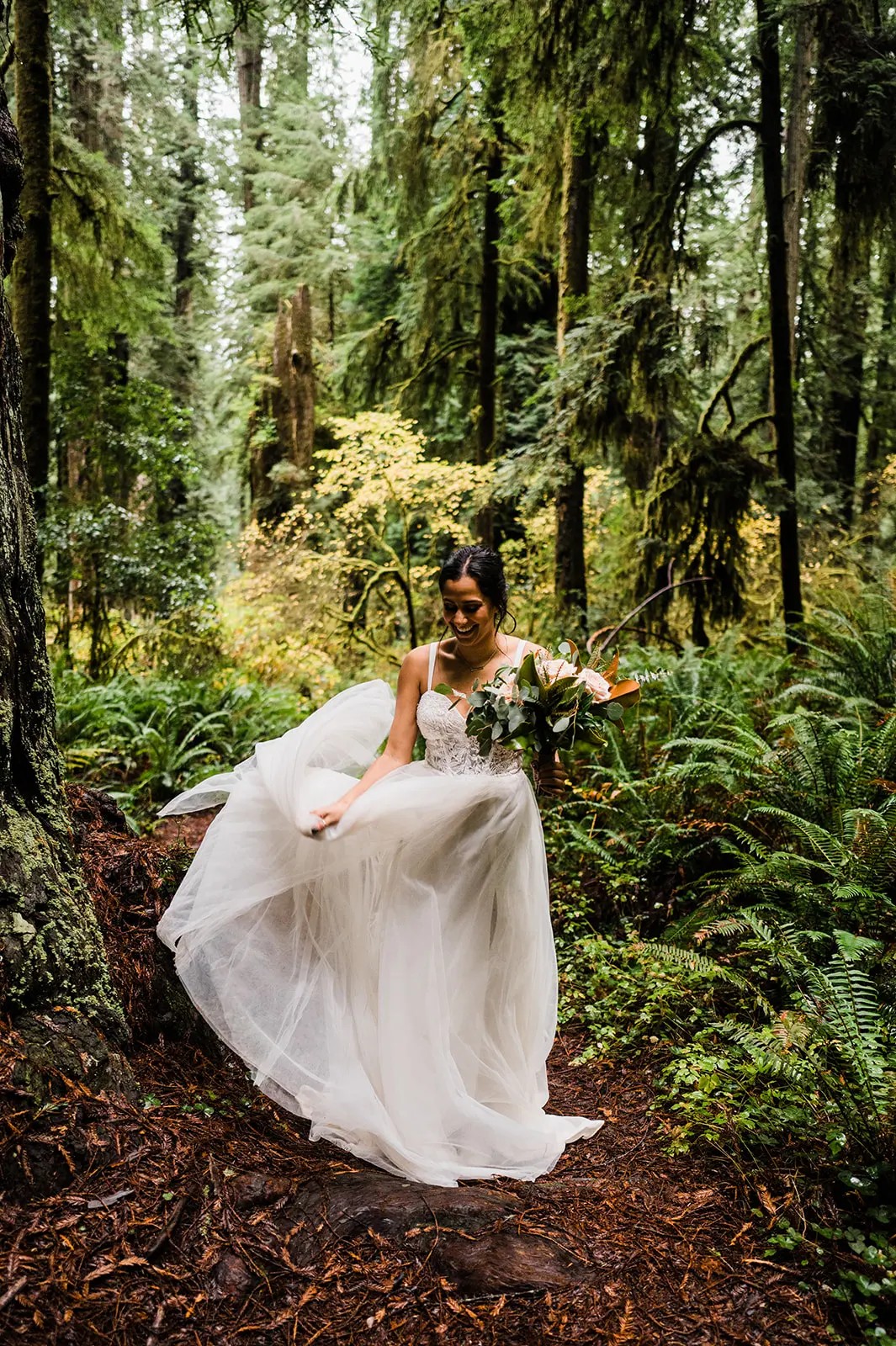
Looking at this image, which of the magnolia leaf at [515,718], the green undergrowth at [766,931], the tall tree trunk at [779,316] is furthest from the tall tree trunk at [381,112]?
the magnolia leaf at [515,718]

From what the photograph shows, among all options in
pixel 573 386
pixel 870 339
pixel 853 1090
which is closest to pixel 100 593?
pixel 573 386

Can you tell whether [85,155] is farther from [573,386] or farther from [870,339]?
[870,339]

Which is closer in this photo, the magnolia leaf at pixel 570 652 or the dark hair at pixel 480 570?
the magnolia leaf at pixel 570 652

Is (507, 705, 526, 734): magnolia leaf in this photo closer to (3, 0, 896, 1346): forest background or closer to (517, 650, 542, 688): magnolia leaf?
(517, 650, 542, 688): magnolia leaf

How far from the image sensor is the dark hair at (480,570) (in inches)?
139

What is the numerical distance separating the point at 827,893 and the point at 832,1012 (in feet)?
3.39

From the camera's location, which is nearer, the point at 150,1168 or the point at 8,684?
the point at 150,1168

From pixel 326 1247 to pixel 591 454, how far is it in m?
8.06

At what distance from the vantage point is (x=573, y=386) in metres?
8.50

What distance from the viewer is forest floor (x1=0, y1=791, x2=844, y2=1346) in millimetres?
1988

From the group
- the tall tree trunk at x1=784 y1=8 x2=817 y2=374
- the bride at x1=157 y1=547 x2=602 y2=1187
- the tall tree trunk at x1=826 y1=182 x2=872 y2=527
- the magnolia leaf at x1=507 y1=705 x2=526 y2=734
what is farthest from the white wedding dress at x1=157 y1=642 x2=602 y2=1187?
the tall tree trunk at x1=784 y1=8 x2=817 y2=374

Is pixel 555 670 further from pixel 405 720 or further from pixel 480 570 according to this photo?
pixel 405 720

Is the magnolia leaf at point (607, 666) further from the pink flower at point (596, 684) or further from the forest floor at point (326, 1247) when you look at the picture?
the forest floor at point (326, 1247)

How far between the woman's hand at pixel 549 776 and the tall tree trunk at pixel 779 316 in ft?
14.7
